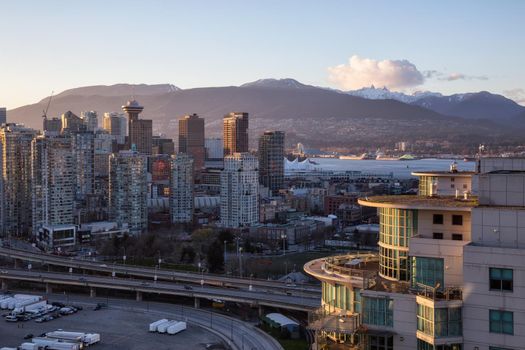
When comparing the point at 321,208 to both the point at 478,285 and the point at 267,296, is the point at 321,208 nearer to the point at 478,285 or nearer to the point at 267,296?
the point at 267,296

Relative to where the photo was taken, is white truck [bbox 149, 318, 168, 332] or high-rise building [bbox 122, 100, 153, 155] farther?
high-rise building [bbox 122, 100, 153, 155]

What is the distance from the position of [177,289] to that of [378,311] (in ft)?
53.2

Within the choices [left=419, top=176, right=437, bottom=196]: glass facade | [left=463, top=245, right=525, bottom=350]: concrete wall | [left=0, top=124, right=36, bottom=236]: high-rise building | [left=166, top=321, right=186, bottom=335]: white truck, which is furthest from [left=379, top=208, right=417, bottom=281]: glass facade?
[left=0, top=124, right=36, bottom=236]: high-rise building

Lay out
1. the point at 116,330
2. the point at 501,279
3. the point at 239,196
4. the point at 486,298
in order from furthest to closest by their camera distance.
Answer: the point at 239,196
the point at 116,330
the point at 486,298
the point at 501,279

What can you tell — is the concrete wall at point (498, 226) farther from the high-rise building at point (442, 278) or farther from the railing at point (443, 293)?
the railing at point (443, 293)

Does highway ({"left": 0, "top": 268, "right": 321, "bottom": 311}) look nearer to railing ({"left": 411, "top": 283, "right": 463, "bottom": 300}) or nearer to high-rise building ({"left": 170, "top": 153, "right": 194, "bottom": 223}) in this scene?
railing ({"left": 411, "top": 283, "right": 463, "bottom": 300})

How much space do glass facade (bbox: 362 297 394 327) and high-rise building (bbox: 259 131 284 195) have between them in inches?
2732

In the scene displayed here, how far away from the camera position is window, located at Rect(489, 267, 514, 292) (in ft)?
33.1

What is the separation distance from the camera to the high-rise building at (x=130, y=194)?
5209 cm

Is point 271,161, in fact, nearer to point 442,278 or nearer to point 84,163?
point 84,163

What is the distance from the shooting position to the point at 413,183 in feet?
272

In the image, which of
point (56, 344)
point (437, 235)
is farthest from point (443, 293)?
point (56, 344)

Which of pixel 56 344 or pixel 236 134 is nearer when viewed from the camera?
pixel 56 344

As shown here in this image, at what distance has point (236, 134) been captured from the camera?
4616 inches
